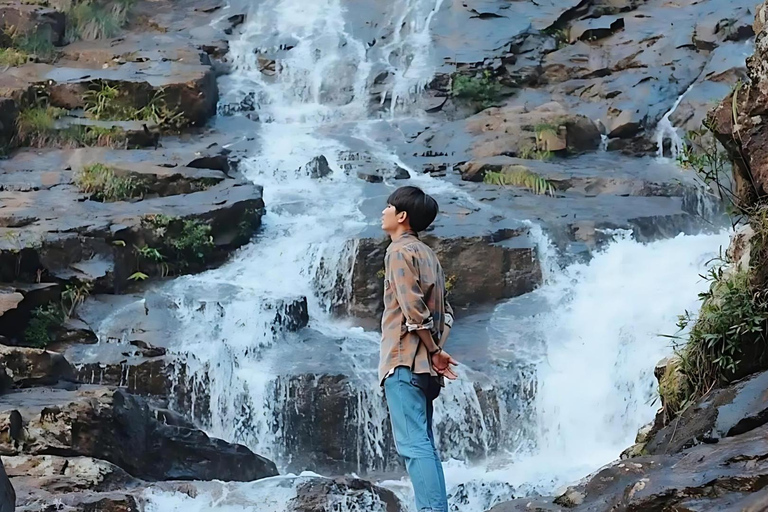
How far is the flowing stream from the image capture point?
8.84m

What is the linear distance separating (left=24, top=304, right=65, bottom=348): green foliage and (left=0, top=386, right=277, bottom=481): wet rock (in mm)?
1693

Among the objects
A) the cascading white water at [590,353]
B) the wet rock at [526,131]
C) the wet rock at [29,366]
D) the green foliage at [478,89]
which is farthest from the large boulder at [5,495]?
the green foliage at [478,89]

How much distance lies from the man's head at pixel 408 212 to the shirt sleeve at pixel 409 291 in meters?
0.22

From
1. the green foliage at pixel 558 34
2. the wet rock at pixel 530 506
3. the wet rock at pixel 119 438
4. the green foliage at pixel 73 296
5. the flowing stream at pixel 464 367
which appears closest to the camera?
the wet rock at pixel 530 506

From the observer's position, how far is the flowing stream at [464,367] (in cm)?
884

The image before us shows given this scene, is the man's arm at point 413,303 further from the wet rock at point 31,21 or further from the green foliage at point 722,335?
the wet rock at point 31,21

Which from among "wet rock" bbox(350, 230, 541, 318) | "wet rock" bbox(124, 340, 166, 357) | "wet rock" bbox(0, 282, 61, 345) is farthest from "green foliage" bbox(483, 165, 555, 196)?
"wet rock" bbox(0, 282, 61, 345)

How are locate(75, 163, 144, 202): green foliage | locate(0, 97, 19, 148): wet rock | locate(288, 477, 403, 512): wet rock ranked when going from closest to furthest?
1. locate(288, 477, 403, 512): wet rock
2. locate(75, 163, 144, 202): green foliage
3. locate(0, 97, 19, 148): wet rock

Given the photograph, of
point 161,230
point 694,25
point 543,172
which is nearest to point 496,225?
point 543,172

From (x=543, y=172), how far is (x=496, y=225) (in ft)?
8.24

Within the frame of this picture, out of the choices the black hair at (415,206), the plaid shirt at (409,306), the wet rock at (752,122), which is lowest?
the plaid shirt at (409,306)

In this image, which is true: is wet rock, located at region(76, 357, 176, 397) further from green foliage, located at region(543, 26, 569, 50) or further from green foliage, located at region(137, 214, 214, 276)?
green foliage, located at region(543, 26, 569, 50)

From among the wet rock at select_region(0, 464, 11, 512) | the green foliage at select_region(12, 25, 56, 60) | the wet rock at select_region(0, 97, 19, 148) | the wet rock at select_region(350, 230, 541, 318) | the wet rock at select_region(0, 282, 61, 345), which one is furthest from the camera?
the green foliage at select_region(12, 25, 56, 60)

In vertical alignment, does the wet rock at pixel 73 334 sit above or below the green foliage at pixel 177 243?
below
